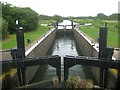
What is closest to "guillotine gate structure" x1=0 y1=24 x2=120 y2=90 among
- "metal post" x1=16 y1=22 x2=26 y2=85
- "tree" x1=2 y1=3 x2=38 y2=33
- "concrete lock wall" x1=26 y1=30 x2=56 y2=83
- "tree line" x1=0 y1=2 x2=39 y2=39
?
"metal post" x1=16 y1=22 x2=26 y2=85

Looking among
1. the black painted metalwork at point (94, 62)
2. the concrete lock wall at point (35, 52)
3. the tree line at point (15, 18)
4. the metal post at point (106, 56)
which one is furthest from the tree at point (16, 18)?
the metal post at point (106, 56)

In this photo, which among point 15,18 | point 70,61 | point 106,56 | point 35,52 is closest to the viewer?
point 106,56

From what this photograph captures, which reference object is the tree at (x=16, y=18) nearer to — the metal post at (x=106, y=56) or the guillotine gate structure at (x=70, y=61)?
the guillotine gate structure at (x=70, y=61)

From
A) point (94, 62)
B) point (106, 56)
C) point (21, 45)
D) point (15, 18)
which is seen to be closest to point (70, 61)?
point (94, 62)

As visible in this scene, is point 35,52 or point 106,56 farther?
point 35,52

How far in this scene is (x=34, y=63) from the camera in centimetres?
1247

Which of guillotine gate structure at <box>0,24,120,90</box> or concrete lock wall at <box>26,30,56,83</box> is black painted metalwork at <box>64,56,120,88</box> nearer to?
guillotine gate structure at <box>0,24,120,90</box>

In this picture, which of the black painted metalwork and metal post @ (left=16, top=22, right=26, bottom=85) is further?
metal post @ (left=16, top=22, right=26, bottom=85)

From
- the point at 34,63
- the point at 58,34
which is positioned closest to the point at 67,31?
the point at 58,34

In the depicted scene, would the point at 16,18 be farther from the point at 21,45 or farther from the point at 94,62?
the point at 94,62

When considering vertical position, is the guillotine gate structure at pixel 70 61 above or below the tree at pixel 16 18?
below

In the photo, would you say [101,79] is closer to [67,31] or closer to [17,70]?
Answer: [17,70]

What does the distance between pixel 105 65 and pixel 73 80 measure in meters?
2.09

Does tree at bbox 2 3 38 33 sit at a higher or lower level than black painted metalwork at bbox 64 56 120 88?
higher
